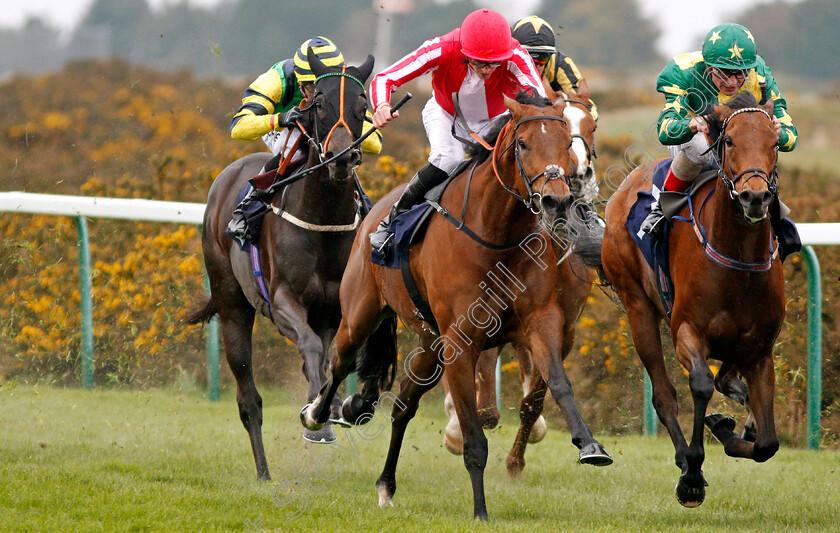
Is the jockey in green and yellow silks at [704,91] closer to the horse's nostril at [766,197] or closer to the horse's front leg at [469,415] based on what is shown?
the horse's nostril at [766,197]

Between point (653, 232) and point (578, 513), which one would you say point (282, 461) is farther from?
point (653, 232)

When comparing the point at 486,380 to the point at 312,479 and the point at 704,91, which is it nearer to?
the point at 312,479

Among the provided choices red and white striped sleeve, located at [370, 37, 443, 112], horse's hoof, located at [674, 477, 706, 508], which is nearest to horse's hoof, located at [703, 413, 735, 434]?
horse's hoof, located at [674, 477, 706, 508]

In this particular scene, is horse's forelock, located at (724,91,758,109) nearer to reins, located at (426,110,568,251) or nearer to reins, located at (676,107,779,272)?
reins, located at (676,107,779,272)

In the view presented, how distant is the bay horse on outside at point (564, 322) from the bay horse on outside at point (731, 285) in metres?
0.61

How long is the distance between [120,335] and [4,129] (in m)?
13.2

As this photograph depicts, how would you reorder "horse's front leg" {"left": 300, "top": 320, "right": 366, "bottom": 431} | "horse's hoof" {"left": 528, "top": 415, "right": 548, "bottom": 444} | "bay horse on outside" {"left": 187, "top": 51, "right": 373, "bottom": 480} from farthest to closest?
"horse's hoof" {"left": 528, "top": 415, "right": 548, "bottom": 444} < "bay horse on outside" {"left": 187, "top": 51, "right": 373, "bottom": 480} < "horse's front leg" {"left": 300, "top": 320, "right": 366, "bottom": 431}

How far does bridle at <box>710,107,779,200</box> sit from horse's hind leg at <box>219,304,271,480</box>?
3.36 meters

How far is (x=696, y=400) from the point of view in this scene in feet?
16.9

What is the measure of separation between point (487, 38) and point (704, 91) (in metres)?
1.19

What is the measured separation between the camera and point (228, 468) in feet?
22.6

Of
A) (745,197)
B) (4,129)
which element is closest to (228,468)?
(745,197)

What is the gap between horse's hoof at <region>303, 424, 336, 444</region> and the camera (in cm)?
629

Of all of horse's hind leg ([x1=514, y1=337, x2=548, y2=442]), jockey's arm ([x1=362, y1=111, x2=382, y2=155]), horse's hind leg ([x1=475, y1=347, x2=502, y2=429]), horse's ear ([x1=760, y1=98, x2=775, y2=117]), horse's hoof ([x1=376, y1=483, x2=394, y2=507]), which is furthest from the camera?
horse's hind leg ([x1=475, y1=347, x2=502, y2=429])
